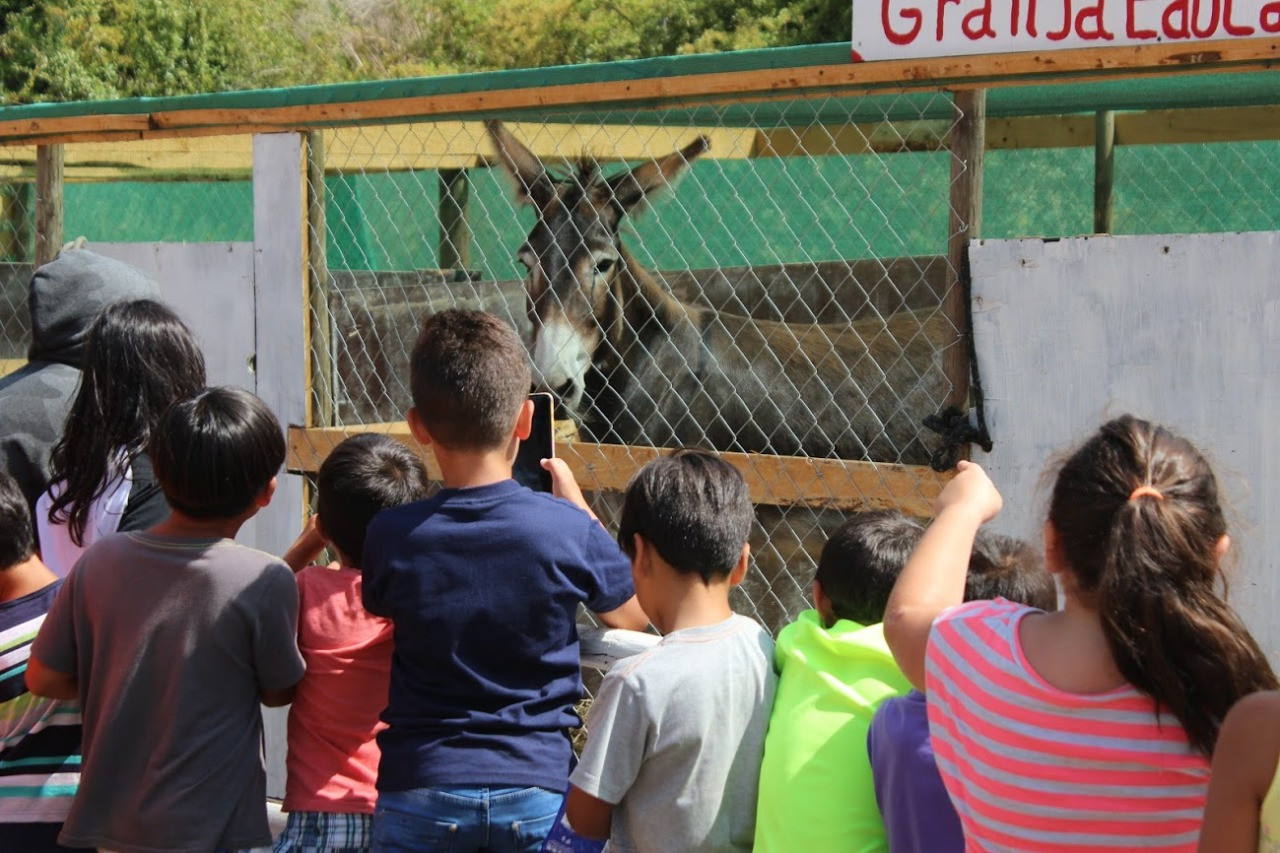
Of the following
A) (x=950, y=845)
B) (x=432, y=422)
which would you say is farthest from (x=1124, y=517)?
(x=432, y=422)

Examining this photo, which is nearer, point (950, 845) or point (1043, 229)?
point (950, 845)

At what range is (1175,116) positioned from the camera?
7234 millimetres

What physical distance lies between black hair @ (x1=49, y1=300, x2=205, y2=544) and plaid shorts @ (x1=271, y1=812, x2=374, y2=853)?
849mm

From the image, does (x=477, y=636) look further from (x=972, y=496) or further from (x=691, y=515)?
(x=972, y=496)

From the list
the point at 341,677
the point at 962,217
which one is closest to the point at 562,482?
the point at 341,677

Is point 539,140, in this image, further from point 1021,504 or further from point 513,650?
point 513,650

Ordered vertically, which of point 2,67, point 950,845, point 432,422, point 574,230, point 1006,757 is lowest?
point 950,845

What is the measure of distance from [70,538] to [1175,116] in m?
6.23

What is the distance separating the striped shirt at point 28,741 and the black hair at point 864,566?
1547 mm

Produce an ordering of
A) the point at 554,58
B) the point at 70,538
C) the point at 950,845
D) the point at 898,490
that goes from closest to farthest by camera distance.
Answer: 1. the point at 950,845
2. the point at 70,538
3. the point at 898,490
4. the point at 554,58

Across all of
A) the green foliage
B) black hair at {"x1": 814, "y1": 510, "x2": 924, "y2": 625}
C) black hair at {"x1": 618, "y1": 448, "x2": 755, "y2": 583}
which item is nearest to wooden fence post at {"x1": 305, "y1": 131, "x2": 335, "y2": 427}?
black hair at {"x1": 618, "y1": 448, "x2": 755, "y2": 583}

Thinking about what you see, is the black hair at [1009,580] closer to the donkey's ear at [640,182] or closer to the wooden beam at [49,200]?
the donkey's ear at [640,182]

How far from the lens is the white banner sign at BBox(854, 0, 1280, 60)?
2926mm

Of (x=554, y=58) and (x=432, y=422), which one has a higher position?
(x=554, y=58)
